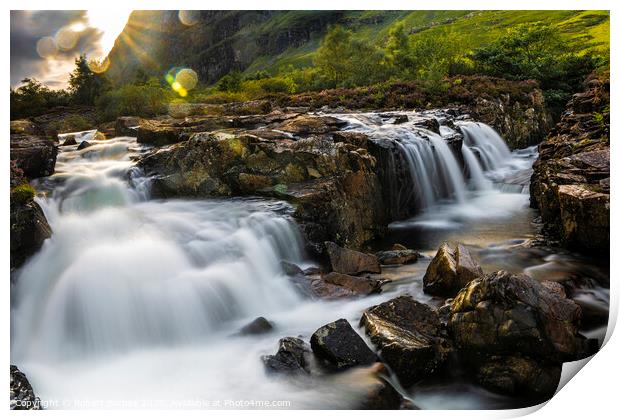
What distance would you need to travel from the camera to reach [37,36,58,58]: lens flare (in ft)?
12.6

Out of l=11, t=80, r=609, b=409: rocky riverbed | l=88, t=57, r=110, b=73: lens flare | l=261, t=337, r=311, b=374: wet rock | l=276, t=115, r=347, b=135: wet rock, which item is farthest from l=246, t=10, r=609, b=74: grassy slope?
l=261, t=337, r=311, b=374: wet rock

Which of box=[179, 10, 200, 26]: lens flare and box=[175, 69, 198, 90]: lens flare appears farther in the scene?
box=[175, 69, 198, 90]: lens flare

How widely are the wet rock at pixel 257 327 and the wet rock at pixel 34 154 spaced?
2.78 metres

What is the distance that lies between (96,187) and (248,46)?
2429 mm

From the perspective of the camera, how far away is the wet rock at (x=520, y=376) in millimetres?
3408

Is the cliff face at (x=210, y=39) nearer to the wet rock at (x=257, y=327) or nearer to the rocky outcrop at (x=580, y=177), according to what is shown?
the wet rock at (x=257, y=327)

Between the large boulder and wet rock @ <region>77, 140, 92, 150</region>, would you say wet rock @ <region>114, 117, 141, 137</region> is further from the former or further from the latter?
the large boulder

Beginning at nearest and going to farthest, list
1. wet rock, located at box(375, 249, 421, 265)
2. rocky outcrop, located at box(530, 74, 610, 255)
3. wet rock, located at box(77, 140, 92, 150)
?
rocky outcrop, located at box(530, 74, 610, 255)
wet rock, located at box(375, 249, 421, 265)
wet rock, located at box(77, 140, 92, 150)

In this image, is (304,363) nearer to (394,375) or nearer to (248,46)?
(394,375)

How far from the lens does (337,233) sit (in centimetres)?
557

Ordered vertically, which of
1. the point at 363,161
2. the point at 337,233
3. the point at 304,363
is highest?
the point at 363,161

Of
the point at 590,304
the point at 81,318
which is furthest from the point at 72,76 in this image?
the point at 590,304

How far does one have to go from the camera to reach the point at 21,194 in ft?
13.2

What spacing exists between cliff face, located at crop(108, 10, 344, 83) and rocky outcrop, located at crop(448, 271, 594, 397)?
2822 millimetres
